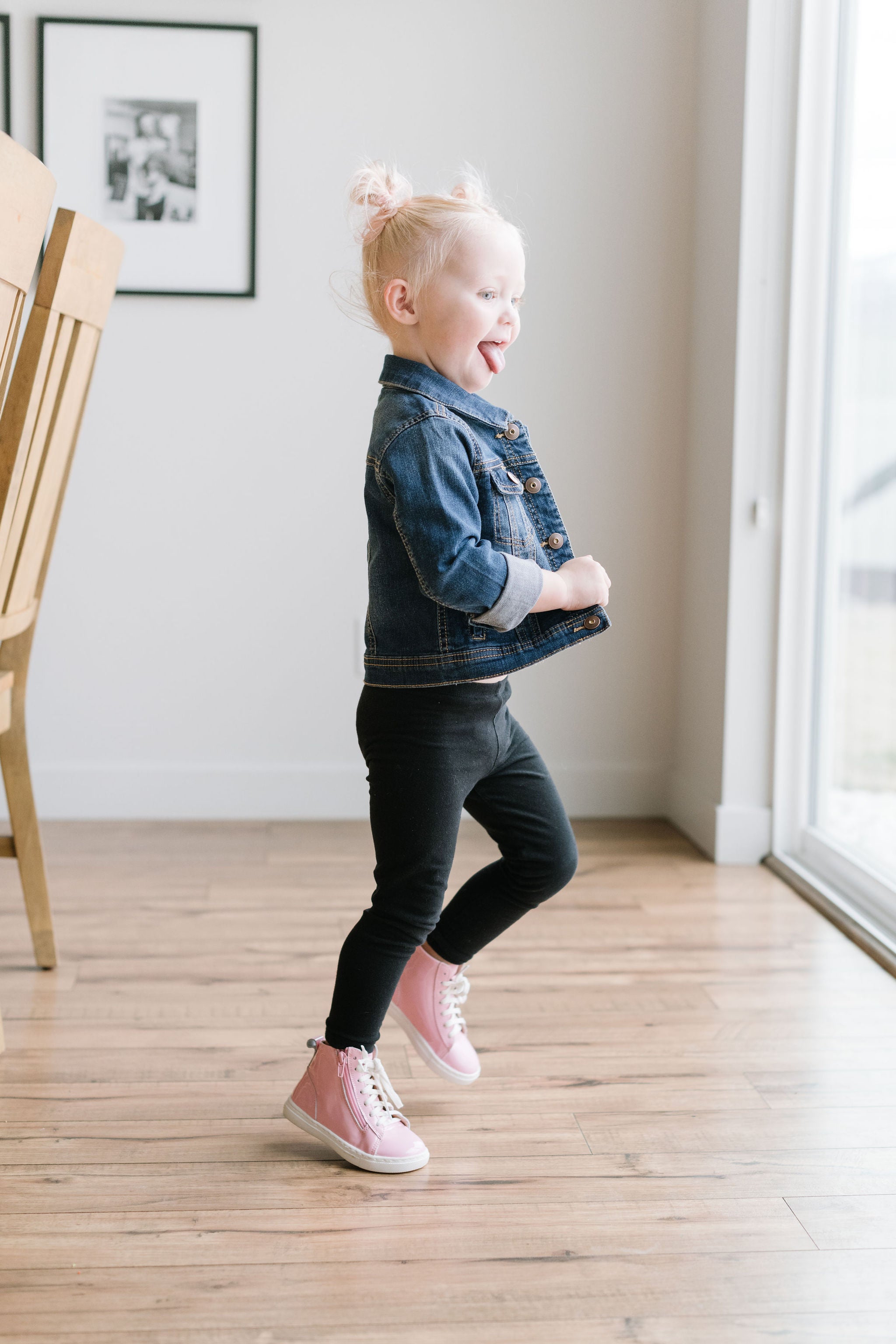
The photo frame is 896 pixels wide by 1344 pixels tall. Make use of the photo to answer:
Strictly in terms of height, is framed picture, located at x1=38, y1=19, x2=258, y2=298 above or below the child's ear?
above

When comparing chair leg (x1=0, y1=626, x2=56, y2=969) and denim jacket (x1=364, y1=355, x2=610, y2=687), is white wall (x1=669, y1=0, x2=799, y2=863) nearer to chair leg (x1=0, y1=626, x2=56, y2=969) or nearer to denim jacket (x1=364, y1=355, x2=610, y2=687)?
denim jacket (x1=364, y1=355, x2=610, y2=687)

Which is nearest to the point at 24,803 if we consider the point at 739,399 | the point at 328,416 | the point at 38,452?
the point at 38,452

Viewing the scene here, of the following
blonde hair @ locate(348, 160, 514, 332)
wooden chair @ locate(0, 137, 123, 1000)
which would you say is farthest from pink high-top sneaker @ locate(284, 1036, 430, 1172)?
blonde hair @ locate(348, 160, 514, 332)

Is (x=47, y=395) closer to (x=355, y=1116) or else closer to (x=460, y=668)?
(x=460, y=668)

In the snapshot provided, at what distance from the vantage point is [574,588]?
117 cm

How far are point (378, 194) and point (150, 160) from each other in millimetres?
1515

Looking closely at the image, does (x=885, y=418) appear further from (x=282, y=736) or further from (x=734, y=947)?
(x=282, y=736)

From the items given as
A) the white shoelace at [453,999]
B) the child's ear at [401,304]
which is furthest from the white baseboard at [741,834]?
the child's ear at [401,304]

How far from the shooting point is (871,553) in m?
2.10

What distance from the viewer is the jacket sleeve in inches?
43.3

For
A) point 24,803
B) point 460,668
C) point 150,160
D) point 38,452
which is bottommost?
point 24,803

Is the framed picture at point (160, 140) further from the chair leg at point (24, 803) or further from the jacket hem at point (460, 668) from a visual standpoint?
the jacket hem at point (460, 668)

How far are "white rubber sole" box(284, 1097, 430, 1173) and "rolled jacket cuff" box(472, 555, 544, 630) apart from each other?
0.53 m

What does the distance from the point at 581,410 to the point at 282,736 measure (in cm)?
96
